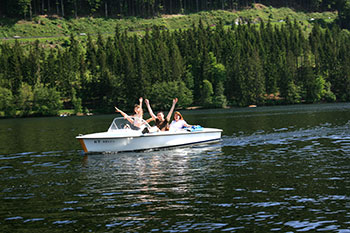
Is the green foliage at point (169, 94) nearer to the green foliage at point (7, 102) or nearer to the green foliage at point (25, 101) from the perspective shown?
the green foliage at point (25, 101)

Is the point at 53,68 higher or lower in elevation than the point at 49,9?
lower

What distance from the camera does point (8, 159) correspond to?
1163 inches

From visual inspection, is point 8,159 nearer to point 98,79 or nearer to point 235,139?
point 235,139

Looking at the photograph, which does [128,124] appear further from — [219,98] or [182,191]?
[219,98]

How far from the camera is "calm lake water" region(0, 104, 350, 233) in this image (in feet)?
42.8

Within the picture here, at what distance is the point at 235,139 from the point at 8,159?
16817mm

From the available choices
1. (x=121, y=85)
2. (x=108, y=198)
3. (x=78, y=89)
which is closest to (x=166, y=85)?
(x=121, y=85)

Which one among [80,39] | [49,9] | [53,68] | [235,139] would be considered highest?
[49,9]

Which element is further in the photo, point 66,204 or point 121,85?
point 121,85

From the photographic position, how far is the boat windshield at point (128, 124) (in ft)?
98.4

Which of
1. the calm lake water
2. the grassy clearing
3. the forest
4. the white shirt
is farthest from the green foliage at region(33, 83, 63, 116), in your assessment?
the calm lake water

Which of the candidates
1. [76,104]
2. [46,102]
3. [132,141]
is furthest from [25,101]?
[132,141]

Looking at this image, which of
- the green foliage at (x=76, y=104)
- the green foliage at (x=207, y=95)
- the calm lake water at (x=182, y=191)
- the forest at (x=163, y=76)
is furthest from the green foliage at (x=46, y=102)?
the calm lake water at (x=182, y=191)

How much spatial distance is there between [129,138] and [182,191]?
13.0m
